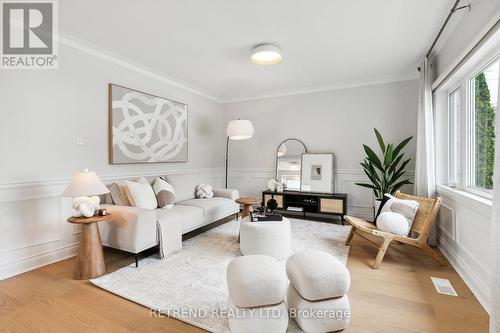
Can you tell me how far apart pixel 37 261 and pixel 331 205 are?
154 inches

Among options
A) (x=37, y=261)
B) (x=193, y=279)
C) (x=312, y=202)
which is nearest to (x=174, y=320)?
(x=193, y=279)

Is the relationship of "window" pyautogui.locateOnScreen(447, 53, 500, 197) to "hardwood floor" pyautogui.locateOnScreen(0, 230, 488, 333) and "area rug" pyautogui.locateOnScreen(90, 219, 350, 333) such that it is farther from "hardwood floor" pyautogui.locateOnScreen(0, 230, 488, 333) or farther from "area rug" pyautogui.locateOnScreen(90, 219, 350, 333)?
"area rug" pyautogui.locateOnScreen(90, 219, 350, 333)

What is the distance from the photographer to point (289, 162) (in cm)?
464

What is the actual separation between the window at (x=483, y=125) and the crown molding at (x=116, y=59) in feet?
13.0

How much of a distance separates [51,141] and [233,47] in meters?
2.33

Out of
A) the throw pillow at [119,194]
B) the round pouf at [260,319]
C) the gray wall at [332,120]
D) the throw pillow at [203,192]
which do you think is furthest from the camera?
the gray wall at [332,120]

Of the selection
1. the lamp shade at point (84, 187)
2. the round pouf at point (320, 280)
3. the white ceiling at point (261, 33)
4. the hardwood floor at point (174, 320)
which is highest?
the white ceiling at point (261, 33)

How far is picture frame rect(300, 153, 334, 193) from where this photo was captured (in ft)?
14.0

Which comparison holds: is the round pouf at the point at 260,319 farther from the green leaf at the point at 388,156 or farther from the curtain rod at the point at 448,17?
the green leaf at the point at 388,156

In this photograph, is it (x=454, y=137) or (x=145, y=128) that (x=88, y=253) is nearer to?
(x=145, y=128)

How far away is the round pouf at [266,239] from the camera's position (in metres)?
2.47

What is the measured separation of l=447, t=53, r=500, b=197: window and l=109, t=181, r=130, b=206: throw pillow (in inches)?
142

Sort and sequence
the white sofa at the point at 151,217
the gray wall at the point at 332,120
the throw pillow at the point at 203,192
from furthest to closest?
the gray wall at the point at 332,120
the throw pillow at the point at 203,192
the white sofa at the point at 151,217

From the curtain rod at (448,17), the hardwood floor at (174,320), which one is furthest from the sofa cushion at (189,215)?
the curtain rod at (448,17)
